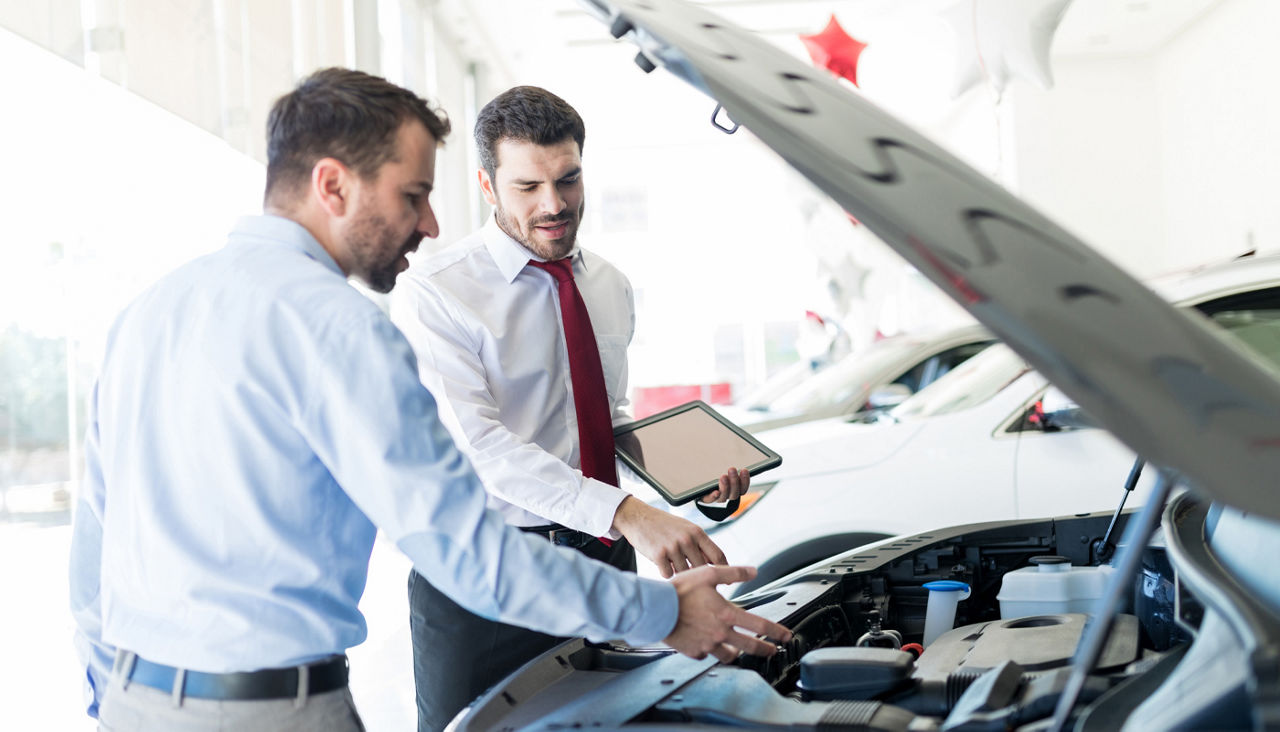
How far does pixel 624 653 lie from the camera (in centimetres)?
164

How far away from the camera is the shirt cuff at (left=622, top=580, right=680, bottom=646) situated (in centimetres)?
125

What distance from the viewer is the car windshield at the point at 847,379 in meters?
5.58

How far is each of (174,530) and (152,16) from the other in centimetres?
434

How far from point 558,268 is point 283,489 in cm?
111

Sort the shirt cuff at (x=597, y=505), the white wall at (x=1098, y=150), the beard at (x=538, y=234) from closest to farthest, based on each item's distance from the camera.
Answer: the shirt cuff at (x=597, y=505)
the beard at (x=538, y=234)
the white wall at (x=1098, y=150)

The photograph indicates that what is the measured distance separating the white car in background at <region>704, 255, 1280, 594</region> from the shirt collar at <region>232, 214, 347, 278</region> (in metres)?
2.27

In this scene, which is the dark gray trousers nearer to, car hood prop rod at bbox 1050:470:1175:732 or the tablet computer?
the tablet computer

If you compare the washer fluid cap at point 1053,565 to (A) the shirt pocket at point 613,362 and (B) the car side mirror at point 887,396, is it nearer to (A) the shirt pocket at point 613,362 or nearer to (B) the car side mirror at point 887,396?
(A) the shirt pocket at point 613,362

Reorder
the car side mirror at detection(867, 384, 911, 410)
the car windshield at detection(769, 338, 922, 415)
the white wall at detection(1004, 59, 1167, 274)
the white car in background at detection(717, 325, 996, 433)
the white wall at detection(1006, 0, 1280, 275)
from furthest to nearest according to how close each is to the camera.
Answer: the white wall at detection(1004, 59, 1167, 274)
the white wall at detection(1006, 0, 1280, 275)
the car windshield at detection(769, 338, 922, 415)
the white car in background at detection(717, 325, 996, 433)
the car side mirror at detection(867, 384, 911, 410)

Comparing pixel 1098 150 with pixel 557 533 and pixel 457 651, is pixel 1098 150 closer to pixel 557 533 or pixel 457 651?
pixel 557 533

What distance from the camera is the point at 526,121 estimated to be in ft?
6.70

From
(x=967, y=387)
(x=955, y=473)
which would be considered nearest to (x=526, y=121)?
(x=955, y=473)

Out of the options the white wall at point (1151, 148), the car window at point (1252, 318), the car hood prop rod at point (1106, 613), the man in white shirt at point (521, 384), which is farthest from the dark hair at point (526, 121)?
the white wall at point (1151, 148)

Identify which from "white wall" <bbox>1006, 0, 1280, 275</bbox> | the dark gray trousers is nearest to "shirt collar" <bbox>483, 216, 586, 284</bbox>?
the dark gray trousers
